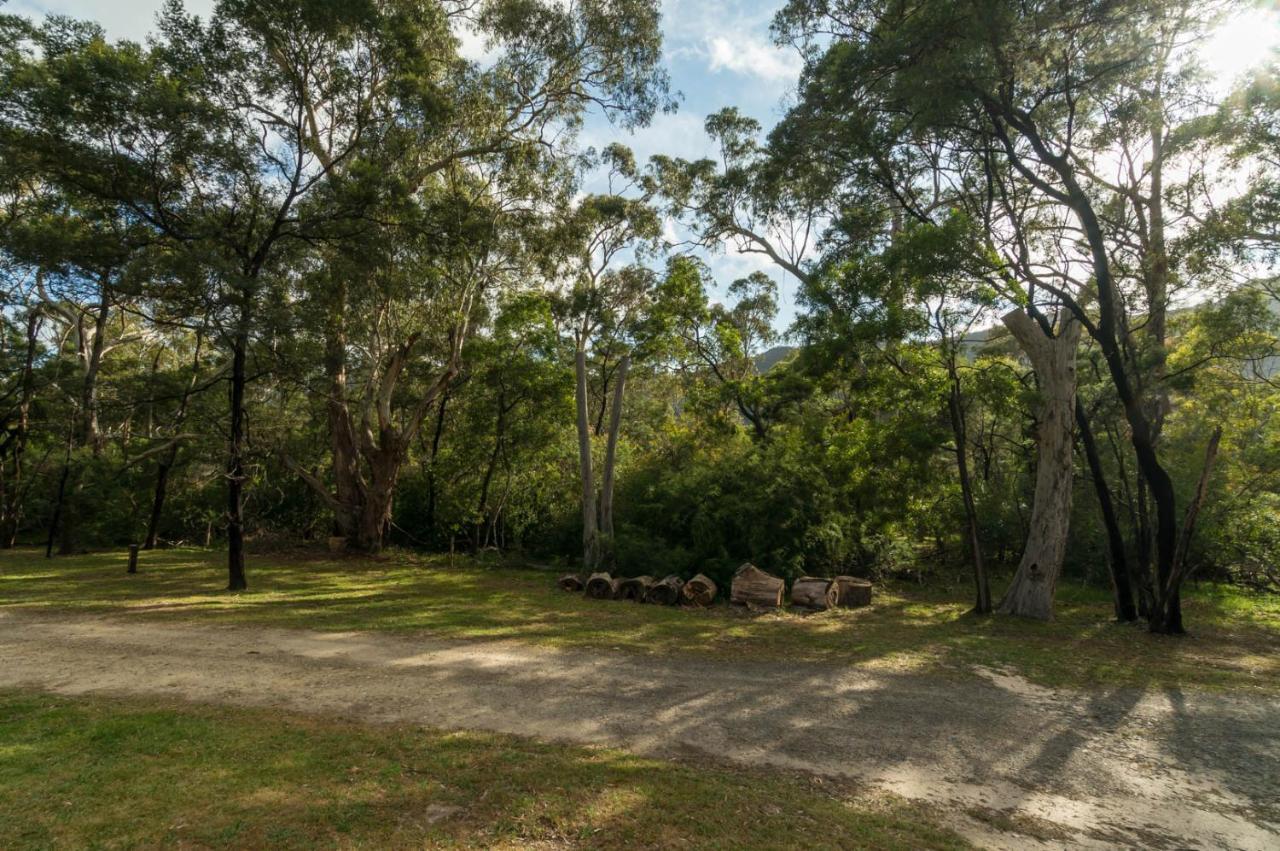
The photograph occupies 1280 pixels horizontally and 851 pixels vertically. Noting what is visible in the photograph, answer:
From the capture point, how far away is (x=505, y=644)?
824cm

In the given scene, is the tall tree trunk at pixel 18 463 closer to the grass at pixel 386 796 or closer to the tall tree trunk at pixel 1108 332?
the grass at pixel 386 796

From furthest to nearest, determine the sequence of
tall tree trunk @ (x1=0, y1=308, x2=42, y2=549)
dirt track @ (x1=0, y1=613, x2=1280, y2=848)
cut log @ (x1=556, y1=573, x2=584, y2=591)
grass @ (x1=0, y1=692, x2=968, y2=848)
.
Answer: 1. tall tree trunk @ (x1=0, y1=308, x2=42, y2=549)
2. cut log @ (x1=556, y1=573, x2=584, y2=591)
3. dirt track @ (x1=0, y1=613, x2=1280, y2=848)
4. grass @ (x1=0, y1=692, x2=968, y2=848)

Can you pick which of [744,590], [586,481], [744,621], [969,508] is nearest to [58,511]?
[586,481]

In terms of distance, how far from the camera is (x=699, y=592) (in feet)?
39.5

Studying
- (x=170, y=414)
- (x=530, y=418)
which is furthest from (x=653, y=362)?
(x=170, y=414)

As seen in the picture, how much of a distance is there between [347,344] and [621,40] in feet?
35.0

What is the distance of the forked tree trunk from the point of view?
11102mm

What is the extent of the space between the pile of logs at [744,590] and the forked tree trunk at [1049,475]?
9.19 ft

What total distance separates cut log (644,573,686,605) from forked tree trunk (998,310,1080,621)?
19.6 feet

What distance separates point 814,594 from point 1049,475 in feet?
15.4

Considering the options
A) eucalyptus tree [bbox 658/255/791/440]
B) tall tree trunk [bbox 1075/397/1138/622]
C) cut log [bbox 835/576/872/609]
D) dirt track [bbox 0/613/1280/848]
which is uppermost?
eucalyptus tree [bbox 658/255/791/440]

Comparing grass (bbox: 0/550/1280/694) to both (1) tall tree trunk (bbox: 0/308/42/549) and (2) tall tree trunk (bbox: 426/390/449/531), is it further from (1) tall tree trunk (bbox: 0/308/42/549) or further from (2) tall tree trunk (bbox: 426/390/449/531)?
(1) tall tree trunk (bbox: 0/308/42/549)

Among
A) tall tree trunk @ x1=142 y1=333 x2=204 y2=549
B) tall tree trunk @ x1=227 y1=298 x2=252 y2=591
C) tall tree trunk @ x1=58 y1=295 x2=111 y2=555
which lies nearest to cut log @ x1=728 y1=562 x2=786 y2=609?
tall tree trunk @ x1=227 y1=298 x2=252 y2=591

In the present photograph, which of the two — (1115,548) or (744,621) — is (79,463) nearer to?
(744,621)
